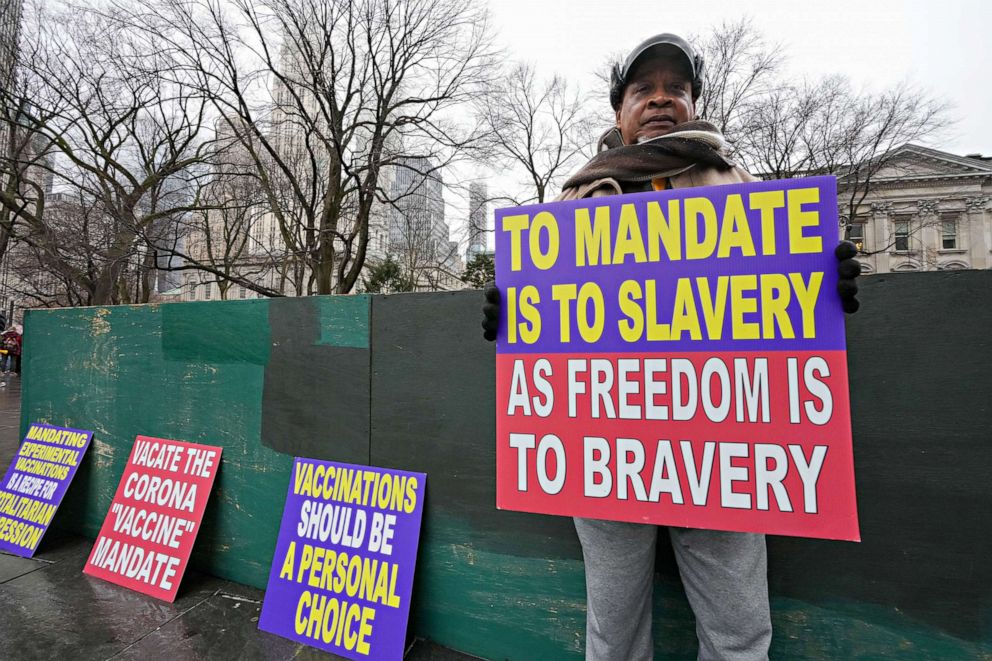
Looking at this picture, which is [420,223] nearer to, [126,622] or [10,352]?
[126,622]

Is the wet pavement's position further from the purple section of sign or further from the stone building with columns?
the stone building with columns

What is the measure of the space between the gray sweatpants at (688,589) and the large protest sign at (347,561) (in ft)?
3.09

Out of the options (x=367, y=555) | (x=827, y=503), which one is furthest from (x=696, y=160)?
(x=367, y=555)

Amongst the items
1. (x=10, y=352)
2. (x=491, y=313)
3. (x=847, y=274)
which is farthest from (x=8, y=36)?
(x=847, y=274)

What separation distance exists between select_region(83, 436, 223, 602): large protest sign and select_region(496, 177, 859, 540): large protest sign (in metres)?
2.13

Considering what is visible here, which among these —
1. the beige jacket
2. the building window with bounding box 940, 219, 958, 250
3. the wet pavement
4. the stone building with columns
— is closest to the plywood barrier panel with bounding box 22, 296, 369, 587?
the wet pavement

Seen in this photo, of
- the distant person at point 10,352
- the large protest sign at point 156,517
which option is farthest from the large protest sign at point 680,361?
the distant person at point 10,352

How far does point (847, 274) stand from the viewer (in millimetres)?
1134

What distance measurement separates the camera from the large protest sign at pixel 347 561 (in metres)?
1.96

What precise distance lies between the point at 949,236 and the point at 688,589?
1653 inches

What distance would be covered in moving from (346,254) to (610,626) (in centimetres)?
1190

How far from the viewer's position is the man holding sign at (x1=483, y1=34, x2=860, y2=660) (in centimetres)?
118

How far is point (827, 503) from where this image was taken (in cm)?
115

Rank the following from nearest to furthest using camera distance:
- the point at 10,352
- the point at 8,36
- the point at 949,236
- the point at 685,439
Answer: the point at 685,439 < the point at 8,36 < the point at 10,352 < the point at 949,236
